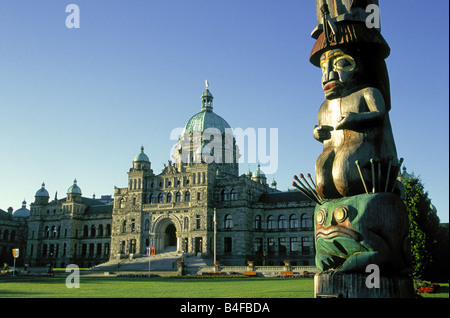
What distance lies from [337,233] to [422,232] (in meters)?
20.8

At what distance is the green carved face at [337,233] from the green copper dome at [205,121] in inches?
2456

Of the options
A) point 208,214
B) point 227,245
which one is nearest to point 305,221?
point 227,245

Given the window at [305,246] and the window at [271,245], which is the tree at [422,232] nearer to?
the window at [305,246]

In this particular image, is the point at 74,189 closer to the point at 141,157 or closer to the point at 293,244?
the point at 141,157

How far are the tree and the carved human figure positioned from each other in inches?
754

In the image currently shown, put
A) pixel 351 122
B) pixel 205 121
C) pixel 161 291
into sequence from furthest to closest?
pixel 205 121 < pixel 161 291 < pixel 351 122

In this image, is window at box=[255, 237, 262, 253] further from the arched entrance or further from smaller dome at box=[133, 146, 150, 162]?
smaller dome at box=[133, 146, 150, 162]

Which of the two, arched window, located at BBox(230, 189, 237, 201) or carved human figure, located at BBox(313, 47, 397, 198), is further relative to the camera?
arched window, located at BBox(230, 189, 237, 201)

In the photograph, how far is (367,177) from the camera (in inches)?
436

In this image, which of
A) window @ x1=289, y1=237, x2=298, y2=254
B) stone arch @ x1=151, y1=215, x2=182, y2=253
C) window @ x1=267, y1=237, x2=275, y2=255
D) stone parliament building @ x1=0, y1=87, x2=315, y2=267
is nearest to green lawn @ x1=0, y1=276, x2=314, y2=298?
stone parliament building @ x1=0, y1=87, x2=315, y2=267

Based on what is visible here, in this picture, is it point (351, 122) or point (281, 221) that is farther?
point (281, 221)

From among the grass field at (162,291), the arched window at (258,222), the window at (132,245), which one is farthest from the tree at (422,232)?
the window at (132,245)

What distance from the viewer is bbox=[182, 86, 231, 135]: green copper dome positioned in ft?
243

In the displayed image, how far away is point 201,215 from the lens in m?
63.4
